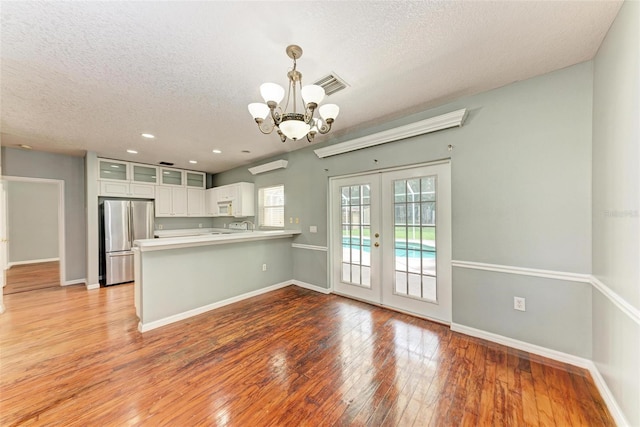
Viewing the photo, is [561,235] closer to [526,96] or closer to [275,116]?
[526,96]

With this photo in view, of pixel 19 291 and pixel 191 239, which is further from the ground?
pixel 191 239

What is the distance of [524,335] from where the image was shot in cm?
221

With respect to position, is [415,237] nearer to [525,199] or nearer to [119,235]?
[525,199]

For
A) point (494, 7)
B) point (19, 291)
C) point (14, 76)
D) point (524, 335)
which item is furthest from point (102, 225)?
point (524, 335)

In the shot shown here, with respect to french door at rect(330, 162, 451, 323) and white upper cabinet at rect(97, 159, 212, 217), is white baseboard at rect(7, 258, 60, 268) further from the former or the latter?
french door at rect(330, 162, 451, 323)

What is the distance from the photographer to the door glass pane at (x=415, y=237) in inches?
113

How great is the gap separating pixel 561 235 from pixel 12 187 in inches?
444

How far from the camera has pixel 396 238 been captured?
318 centimetres

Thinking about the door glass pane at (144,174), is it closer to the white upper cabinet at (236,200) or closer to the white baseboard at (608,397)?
the white upper cabinet at (236,200)

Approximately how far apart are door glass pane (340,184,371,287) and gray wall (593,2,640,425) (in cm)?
220

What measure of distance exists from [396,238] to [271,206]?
9.21 feet

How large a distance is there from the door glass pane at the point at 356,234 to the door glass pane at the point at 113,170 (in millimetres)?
4646

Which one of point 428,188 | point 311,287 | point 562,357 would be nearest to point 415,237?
point 428,188

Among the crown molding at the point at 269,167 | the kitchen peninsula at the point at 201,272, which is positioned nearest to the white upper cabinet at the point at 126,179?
the crown molding at the point at 269,167
